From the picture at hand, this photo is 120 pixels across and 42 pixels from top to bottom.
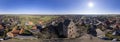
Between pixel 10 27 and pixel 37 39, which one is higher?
pixel 10 27

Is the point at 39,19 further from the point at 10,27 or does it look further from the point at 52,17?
the point at 10,27

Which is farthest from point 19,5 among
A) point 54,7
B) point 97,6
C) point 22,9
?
point 97,6

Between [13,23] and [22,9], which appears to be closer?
[22,9]

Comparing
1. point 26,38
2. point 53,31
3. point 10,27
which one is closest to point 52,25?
point 53,31

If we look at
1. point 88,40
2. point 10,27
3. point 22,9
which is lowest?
point 88,40

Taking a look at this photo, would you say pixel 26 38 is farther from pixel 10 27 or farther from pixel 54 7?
pixel 54 7

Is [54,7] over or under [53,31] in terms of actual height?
over

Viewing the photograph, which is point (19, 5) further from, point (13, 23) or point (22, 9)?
point (13, 23)

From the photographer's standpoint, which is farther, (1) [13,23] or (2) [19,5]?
(1) [13,23]
